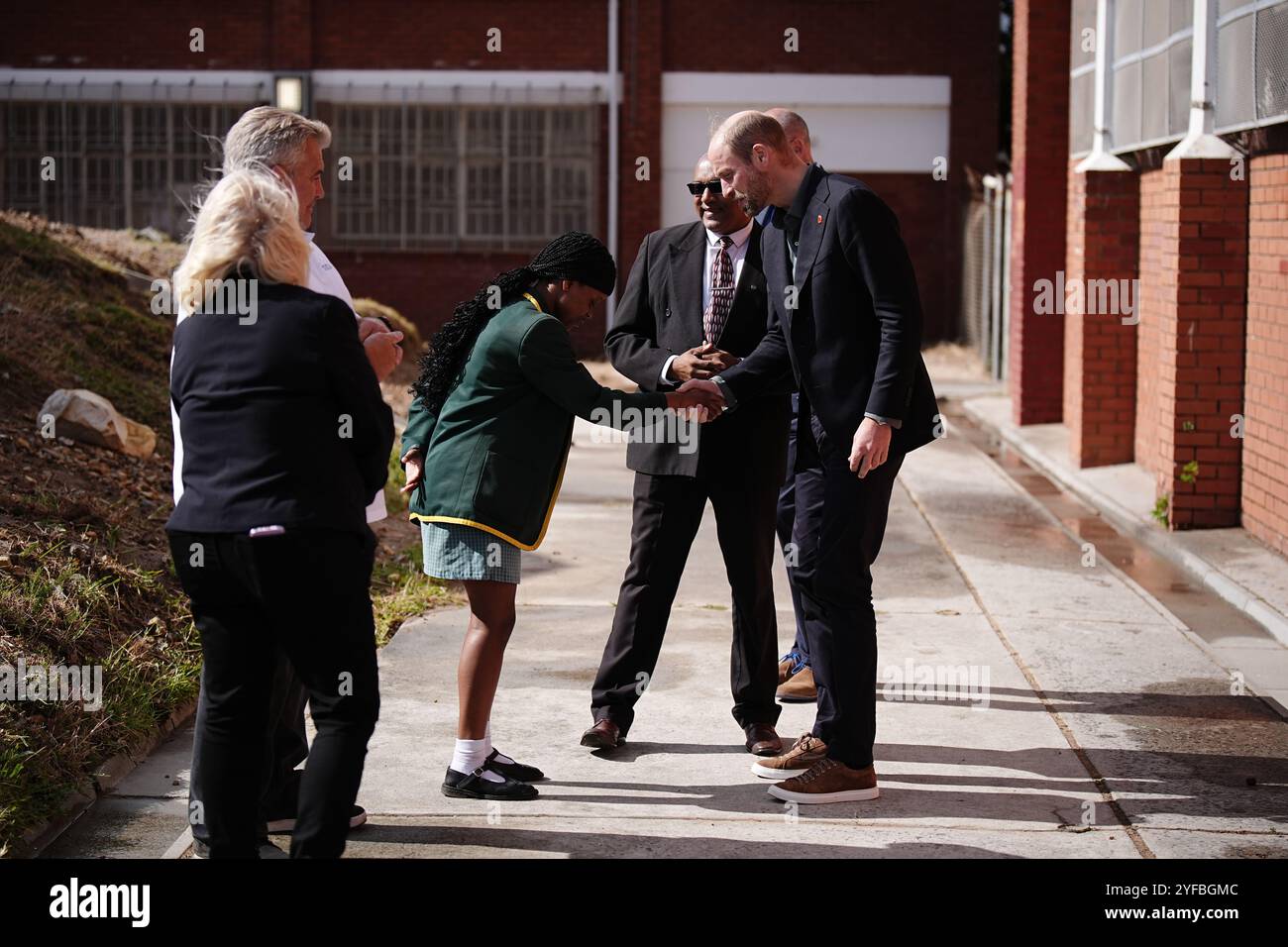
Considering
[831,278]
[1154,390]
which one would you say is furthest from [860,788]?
[1154,390]

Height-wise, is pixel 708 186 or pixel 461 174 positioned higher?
pixel 461 174

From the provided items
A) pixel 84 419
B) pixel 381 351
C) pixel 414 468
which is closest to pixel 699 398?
pixel 414 468

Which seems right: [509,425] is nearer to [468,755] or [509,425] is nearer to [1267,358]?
[468,755]

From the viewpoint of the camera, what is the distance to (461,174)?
22.8 meters

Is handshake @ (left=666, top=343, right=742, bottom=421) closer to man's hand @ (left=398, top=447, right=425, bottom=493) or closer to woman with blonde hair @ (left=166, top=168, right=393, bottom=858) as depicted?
man's hand @ (left=398, top=447, right=425, bottom=493)

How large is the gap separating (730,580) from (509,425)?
117 centimetres

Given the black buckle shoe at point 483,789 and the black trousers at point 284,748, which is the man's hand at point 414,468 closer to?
the black trousers at point 284,748

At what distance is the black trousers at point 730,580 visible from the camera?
5711 mm

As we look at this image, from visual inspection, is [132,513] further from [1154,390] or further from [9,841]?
[1154,390]

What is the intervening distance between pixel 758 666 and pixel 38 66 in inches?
793

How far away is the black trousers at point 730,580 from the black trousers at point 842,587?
484 millimetres

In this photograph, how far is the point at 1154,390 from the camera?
38.2 feet

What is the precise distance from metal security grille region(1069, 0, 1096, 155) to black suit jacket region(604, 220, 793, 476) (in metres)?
8.09

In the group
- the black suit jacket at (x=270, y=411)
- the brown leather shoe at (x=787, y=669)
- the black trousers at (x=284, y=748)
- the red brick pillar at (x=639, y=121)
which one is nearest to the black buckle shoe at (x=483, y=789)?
the black trousers at (x=284, y=748)
